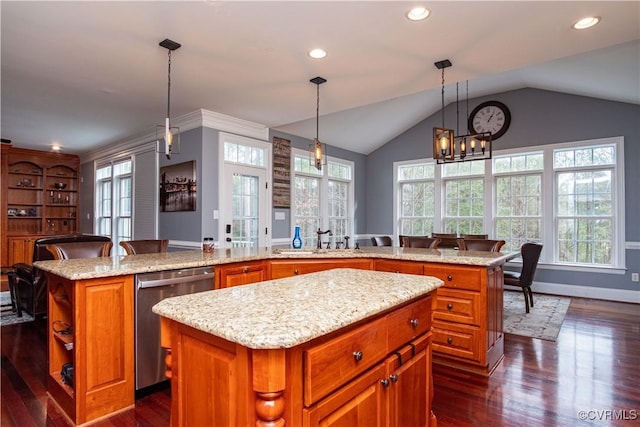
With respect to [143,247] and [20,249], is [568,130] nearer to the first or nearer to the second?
[143,247]

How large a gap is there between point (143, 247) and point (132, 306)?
115 cm

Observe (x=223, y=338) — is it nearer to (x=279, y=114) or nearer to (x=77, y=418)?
(x=77, y=418)

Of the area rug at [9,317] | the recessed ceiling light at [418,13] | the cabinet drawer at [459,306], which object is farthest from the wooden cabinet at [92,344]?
the recessed ceiling light at [418,13]

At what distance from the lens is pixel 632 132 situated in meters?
5.14

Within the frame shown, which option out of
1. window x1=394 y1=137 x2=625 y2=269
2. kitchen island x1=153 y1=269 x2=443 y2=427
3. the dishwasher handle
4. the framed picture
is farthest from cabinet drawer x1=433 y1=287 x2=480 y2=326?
window x1=394 y1=137 x2=625 y2=269

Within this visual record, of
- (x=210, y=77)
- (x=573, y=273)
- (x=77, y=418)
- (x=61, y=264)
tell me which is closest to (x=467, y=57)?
(x=210, y=77)

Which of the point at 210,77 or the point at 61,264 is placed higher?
the point at 210,77

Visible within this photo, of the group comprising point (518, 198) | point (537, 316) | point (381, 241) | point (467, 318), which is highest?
point (518, 198)

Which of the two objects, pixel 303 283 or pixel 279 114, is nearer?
pixel 303 283

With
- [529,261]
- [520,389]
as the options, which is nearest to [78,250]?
[520,389]

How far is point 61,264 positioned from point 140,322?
632 mm

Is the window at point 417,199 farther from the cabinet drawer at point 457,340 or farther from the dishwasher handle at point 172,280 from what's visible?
the dishwasher handle at point 172,280

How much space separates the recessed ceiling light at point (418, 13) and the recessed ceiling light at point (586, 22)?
3.56ft

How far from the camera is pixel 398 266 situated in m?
3.05
